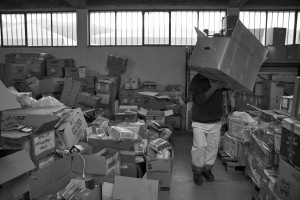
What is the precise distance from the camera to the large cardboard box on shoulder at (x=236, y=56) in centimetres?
218

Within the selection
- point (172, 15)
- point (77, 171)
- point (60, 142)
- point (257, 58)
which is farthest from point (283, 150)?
point (172, 15)

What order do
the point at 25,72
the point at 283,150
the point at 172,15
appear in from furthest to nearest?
the point at 172,15 → the point at 25,72 → the point at 283,150

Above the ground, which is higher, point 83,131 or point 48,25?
point 48,25

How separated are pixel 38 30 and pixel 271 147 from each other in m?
5.50

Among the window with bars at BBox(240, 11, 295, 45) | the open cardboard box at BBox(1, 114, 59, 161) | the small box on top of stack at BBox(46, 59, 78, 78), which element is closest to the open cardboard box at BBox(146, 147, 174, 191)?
the open cardboard box at BBox(1, 114, 59, 161)

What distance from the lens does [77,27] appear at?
574cm

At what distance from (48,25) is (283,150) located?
5605mm

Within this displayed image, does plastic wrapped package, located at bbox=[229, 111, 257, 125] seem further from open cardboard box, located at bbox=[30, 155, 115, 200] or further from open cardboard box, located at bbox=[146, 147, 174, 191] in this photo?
open cardboard box, located at bbox=[30, 155, 115, 200]

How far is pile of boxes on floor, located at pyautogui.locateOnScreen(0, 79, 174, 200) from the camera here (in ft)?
4.52

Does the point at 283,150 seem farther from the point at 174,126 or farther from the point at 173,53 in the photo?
the point at 173,53

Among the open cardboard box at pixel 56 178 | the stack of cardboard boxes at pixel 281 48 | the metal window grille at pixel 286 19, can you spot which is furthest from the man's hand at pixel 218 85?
the metal window grille at pixel 286 19

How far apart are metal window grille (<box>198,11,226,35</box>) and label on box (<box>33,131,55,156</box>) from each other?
439 centimetres

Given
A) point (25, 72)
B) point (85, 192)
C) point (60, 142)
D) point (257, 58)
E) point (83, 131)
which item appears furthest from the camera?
point (25, 72)

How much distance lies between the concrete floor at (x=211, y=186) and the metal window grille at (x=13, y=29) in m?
4.68
